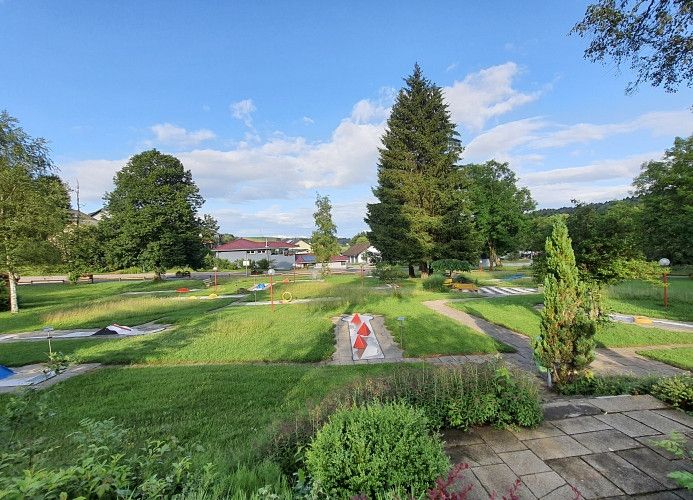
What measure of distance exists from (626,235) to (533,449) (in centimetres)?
954

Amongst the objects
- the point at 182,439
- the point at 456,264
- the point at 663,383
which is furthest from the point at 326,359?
the point at 456,264

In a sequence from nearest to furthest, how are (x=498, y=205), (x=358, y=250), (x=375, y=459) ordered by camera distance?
(x=375, y=459), (x=498, y=205), (x=358, y=250)

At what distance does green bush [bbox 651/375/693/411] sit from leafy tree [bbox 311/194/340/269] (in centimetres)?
3469

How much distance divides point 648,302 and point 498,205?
27.2m

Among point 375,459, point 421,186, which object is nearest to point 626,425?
point 375,459

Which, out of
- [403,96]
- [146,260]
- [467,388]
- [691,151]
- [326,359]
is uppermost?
[403,96]

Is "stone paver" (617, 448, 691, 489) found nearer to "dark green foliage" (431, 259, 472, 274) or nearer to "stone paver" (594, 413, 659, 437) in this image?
"stone paver" (594, 413, 659, 437)

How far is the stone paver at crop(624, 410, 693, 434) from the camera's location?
157 inches

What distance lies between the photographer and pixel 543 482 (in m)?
3.09

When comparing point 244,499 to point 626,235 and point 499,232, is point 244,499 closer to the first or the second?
point 626,235

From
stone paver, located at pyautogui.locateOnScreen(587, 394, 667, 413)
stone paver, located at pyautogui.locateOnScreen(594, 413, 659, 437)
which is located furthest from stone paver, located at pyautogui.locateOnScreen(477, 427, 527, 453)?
stone paver, located at pyautogui.locateOnScreen(587, 394, 667, 413)

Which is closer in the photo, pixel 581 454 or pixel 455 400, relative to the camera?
pixel 581 454

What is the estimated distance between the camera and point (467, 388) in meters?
4.50

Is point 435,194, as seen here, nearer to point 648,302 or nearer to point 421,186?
point 421,186
